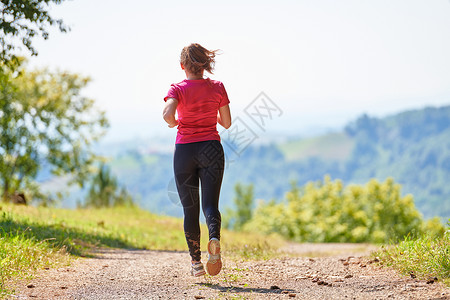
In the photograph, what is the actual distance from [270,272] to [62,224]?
590 cm

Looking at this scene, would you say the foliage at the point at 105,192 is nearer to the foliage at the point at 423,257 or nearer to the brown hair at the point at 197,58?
the foliage at the point at 423,257

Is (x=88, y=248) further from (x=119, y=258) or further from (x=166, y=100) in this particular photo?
(x=166, y=100)

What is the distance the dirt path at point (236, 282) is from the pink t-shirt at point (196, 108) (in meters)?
1.65

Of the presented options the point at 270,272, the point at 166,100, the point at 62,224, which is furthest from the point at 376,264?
the point at 62,224

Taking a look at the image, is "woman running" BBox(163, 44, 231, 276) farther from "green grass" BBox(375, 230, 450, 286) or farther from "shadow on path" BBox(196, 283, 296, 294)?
"green grass" BBox(375, 230, 450, 286)

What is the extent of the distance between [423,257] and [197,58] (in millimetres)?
3475

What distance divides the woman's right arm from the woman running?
0.02m

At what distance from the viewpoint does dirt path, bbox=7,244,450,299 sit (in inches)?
191

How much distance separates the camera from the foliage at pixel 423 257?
5270 millimetres

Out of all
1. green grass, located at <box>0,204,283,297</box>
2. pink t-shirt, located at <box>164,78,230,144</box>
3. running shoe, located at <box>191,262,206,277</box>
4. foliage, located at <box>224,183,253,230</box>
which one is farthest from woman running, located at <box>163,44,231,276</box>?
foliage, located at <box>224,183,253,230</box>

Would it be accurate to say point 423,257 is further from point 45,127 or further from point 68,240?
point 45,127

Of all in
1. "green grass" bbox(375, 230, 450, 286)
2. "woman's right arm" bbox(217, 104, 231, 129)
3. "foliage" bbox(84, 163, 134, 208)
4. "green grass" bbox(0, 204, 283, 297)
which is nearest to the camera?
"green grass" bbox(375, 230, 450, 286)

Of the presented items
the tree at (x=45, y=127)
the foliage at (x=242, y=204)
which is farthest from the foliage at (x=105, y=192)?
the foliage at (x=242, y=204)

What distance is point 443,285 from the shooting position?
4.89 m
